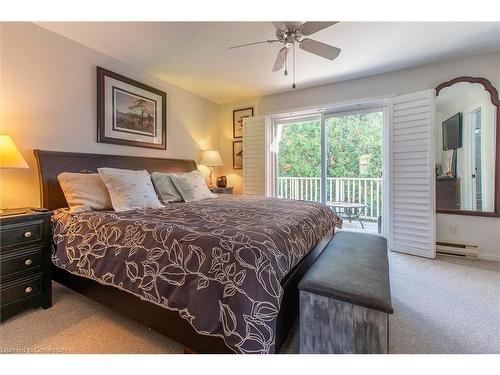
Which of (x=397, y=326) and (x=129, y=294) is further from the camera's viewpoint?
(x=397, y=326)

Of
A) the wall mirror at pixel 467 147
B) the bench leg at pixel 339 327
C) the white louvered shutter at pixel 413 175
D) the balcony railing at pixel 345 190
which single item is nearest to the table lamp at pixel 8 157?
the bench leg at pixel 339 327

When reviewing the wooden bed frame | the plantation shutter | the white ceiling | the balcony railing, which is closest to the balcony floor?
the balcony railing

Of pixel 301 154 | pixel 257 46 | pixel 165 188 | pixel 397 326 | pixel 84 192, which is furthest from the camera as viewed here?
pixel 301 154

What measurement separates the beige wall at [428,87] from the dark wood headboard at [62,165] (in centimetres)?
245

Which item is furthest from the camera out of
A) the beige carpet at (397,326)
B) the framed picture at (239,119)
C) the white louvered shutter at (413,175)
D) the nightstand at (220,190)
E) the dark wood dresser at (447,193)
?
the framed picture at (239,119)

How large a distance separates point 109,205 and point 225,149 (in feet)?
9.14

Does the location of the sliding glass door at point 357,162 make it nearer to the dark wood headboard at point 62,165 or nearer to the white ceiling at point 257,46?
the white ceiling at point 257,46

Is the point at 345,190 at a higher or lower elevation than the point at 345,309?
higher

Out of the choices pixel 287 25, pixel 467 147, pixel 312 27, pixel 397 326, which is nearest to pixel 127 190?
pixel 287 25

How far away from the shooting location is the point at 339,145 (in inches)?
154

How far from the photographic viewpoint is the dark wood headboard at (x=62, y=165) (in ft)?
7.25

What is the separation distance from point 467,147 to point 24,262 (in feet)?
15.3

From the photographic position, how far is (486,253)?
9.46ft

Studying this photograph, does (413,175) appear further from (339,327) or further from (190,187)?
(190,187)
